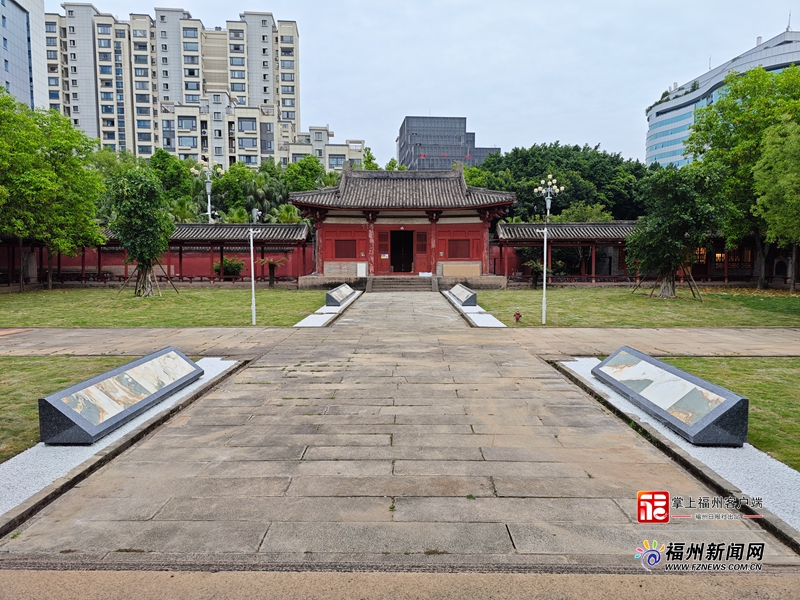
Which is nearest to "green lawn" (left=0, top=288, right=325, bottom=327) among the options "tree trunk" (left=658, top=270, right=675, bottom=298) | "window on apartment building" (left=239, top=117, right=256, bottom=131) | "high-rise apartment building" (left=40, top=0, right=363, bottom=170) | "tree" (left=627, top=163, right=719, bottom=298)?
"tree" (left=627, top=163, right=719, bottom=298)

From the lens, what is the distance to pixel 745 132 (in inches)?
893

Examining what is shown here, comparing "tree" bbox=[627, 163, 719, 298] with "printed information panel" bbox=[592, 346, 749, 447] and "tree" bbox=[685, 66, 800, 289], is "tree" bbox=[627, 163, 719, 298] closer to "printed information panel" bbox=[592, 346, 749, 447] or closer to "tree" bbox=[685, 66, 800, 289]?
"tree" bbox=[685, 66, 800, 289]

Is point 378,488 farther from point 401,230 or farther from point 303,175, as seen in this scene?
point 303,175

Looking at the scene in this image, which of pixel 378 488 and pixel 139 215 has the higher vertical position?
pixel 139 215

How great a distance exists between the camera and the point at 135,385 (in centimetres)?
597

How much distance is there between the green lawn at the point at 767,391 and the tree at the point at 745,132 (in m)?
16.0

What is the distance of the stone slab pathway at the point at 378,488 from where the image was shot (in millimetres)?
3094

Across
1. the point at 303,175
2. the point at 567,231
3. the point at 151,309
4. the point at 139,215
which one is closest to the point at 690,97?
the point at 303,175

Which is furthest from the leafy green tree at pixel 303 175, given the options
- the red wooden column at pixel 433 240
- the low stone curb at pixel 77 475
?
the low stone curb at pixel 77 475

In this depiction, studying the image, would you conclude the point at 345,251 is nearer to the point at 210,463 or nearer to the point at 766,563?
the point at 210,463

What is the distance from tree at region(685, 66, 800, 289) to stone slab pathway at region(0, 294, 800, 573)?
20.8 metres

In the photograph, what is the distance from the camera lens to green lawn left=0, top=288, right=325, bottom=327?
13453 mm

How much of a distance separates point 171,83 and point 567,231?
65.2m

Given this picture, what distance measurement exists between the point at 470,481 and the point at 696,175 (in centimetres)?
1800
